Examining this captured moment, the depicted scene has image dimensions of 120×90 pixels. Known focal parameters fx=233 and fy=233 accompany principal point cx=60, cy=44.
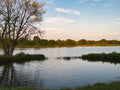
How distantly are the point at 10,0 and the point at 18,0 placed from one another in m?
1.70

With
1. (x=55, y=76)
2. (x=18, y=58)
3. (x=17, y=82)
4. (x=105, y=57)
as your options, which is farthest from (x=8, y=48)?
(x=17, y=82)

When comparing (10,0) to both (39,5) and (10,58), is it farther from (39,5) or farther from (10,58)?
(10,58)

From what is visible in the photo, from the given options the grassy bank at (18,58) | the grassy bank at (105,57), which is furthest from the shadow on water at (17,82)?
the grassy bank at (105,57)

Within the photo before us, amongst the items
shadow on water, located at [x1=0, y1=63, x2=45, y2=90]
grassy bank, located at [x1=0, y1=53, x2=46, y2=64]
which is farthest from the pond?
grassy bank, located at [x1=0, y1=53, x2=46, y2=64]

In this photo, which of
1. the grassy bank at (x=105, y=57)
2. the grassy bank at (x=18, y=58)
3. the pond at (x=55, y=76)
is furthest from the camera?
the grassy bank at (x=105, y=57)

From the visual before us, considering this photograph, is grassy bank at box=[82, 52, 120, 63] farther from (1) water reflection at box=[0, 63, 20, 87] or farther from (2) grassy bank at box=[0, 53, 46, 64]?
(1) water reflection at box=[0, 63, 20, 87]

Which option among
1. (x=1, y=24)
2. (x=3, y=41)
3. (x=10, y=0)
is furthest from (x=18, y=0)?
(x=3, y=41)

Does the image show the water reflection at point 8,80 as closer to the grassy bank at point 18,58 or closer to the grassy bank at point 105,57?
the grassy bank at point 18,58

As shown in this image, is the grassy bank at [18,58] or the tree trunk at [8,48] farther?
the tree trunk at [8,48]

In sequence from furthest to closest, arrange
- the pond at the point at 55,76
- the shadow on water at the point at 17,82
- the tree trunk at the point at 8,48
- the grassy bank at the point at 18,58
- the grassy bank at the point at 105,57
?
the grassy bank at the point at 105,57, the tree trunk at the point at 8,48, the grassy bank at the point at 18,58, the pond at the point at 55,76, the shadow on water at the point at 17,82

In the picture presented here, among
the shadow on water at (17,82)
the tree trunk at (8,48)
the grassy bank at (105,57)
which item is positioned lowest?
the shadow on water at (17,82)

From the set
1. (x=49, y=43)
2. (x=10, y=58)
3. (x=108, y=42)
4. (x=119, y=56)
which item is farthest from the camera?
(x=108, y=42)

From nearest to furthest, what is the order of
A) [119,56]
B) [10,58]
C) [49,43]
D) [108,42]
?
[10,58], [119,56], [49,43], [108,42]

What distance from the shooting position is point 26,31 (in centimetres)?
4988
